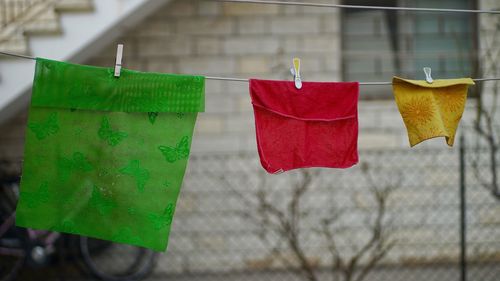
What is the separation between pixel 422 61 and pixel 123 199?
5239 mm

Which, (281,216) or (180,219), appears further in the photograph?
(180,219)

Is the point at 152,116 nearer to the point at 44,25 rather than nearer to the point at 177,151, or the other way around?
the point at 177,151

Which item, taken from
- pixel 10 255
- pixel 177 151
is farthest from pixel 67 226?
pixel 10 255

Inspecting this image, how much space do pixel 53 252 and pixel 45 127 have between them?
3.79 meters

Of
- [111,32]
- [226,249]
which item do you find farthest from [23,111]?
[226,249]

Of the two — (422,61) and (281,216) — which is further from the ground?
(422,61)

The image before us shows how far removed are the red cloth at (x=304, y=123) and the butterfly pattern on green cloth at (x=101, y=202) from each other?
2.92 ft

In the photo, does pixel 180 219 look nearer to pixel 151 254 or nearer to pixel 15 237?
pixel 151 254

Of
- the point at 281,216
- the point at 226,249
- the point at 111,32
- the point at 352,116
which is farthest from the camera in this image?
the point at 226,249

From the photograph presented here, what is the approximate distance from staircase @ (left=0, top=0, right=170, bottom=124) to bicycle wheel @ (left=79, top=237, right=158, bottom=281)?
1667 millimetres

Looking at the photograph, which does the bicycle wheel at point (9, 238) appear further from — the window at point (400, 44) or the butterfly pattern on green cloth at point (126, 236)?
the window at point (400, 44)

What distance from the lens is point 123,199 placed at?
430 centimetres

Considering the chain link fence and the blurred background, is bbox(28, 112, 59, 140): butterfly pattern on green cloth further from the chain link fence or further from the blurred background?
the chain link fence

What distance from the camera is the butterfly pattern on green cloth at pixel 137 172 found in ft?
14.1
